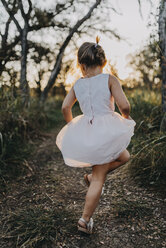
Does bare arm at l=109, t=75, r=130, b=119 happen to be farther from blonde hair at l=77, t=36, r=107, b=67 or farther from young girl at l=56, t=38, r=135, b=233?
blonde hair at l=77, t=36, r=107, b=67

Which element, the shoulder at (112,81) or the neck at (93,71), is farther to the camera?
the neck at (93,71)

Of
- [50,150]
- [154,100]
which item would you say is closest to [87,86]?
[50,150]

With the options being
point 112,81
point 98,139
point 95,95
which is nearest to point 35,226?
point 98,139

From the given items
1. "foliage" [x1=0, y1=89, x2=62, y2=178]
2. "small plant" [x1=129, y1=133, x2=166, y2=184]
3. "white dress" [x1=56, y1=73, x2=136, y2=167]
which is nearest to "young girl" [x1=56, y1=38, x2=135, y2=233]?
"white dress" [x1=56, y1=73, x2=136, y2=167]

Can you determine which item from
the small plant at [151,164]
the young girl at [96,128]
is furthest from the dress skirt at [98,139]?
the small plant at [151,164]

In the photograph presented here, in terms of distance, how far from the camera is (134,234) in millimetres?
1939

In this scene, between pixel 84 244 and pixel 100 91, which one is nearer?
pixel 84 244

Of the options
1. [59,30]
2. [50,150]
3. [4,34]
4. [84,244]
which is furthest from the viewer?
[59,30]

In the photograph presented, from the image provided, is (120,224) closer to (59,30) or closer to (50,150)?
(50,150)

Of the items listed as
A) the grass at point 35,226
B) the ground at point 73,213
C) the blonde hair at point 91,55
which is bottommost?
the ground at point 73,213

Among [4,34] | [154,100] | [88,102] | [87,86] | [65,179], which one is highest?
[4,34]

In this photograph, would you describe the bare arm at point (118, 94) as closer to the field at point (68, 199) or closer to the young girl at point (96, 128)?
the young girl at point (96, 128)

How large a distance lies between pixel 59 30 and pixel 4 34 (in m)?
1.62

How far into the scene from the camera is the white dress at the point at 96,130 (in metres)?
1.91
